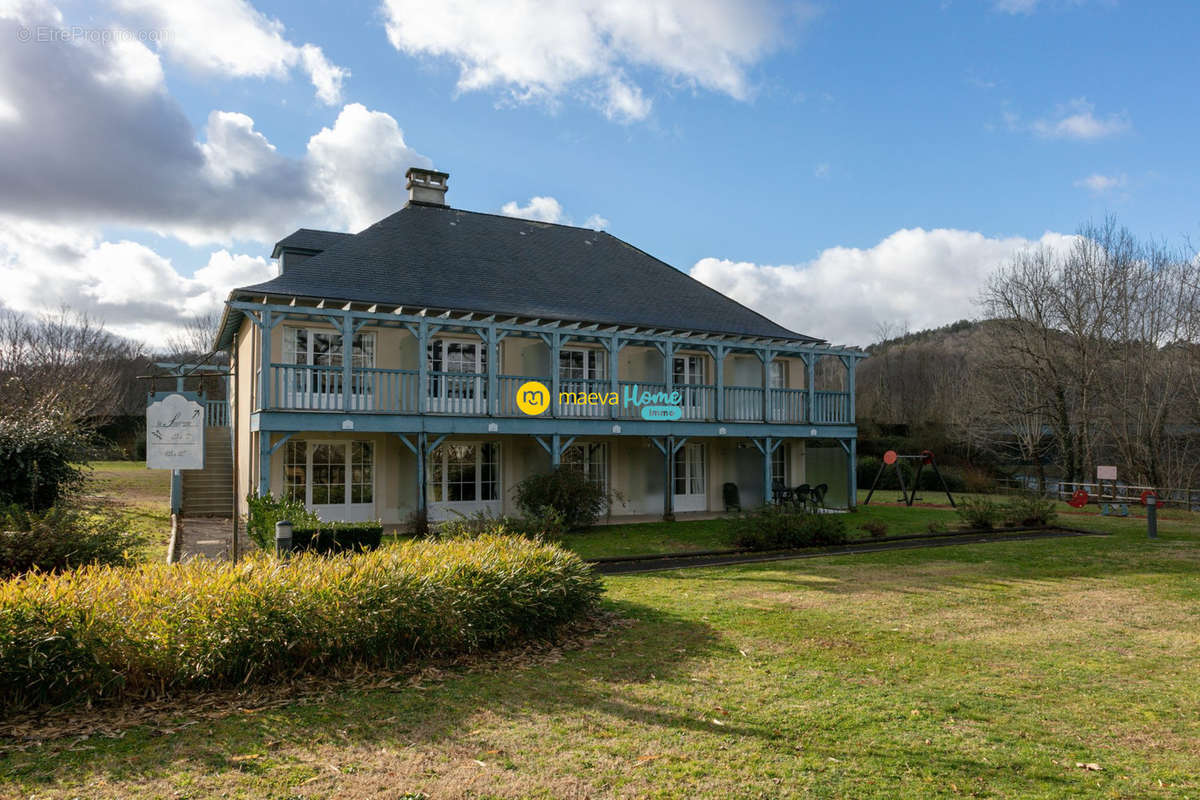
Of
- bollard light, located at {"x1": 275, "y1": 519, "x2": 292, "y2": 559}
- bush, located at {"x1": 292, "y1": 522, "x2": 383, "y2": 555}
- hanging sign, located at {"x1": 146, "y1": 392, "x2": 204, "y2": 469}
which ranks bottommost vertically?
bush, located at {"x1": 292, "y1": 522, "x2": 383, "y2": 555}

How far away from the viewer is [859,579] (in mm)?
10500

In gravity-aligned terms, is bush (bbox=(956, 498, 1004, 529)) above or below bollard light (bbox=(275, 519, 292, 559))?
below

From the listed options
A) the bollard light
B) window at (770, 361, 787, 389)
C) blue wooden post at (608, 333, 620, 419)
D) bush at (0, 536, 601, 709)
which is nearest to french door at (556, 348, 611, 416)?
blue wooden post at (608, 333, 620, 419)

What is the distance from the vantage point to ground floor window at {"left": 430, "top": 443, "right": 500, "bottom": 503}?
1720 centimetres

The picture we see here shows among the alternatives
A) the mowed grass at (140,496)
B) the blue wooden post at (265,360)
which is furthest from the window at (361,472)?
the mowed grass at (140,496)

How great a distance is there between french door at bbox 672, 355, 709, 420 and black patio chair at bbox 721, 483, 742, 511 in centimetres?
267

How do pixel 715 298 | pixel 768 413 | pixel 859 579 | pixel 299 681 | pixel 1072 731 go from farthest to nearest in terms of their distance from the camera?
pixel 715 298 < pixel 768 413 < pixel 859 579 < pixel 299 681 < pixel 1072 731

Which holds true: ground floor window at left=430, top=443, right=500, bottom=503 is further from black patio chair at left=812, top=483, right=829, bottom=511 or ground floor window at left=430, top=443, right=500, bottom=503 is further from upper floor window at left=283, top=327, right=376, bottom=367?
black patio chair at left=812, top=483, right=829, bottom=511

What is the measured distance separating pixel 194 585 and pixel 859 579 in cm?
827

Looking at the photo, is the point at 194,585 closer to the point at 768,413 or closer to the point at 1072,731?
the point at 1072,731

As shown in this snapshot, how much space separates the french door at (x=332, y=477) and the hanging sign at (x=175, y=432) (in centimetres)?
782

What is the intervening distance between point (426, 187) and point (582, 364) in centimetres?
763

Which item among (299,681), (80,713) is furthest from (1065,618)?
(80,713)

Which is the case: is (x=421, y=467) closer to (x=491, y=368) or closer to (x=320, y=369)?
(x=491, y=368)
